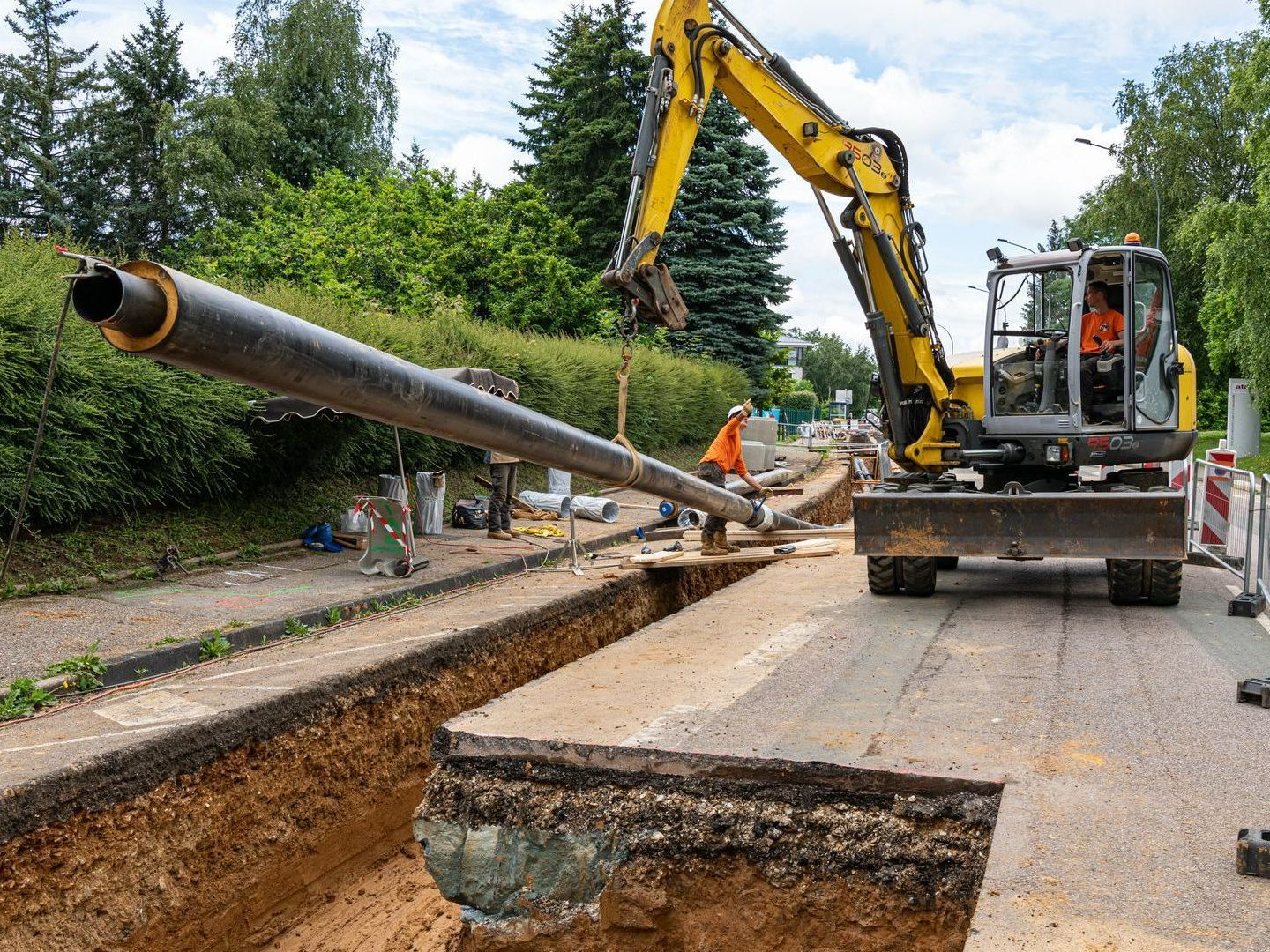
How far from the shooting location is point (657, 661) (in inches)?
275

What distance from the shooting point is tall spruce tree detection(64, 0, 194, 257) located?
34.6m

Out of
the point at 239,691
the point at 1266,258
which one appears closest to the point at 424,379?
the point at 239,691

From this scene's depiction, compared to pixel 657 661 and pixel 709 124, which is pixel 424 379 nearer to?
pixel 657 661

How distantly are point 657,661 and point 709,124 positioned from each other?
91.2 feet

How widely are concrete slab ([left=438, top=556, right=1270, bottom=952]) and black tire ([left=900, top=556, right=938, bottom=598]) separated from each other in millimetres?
197

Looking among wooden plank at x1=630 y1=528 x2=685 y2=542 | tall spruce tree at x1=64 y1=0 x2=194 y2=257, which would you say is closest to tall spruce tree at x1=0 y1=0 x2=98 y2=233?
tall spruce tree at x1=64 y1=0 x2=194 y2=257

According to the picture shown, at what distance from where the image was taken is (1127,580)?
8.61 m

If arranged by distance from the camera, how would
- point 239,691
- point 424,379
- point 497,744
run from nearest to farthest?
point 424,379 → point 497,744 → point 239,691

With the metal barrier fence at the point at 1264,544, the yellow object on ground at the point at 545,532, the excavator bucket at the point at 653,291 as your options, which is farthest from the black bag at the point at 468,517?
the metal barrier fence at the point at 1264,544

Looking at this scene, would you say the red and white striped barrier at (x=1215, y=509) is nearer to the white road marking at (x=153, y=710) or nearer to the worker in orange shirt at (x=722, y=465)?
the worker in orange shirt at (x=722, y=465)

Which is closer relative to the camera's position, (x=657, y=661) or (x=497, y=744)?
(x=497, y=744)

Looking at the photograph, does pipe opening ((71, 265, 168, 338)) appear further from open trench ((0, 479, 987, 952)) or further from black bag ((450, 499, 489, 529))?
black bag ((450, 499, 489, 529))

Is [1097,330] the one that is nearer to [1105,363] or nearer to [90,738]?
[1105,363]

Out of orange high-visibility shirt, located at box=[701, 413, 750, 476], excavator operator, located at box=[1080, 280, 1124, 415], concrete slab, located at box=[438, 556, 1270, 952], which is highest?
excavator operator, located at box=[1080, 280, 1124, 415]
